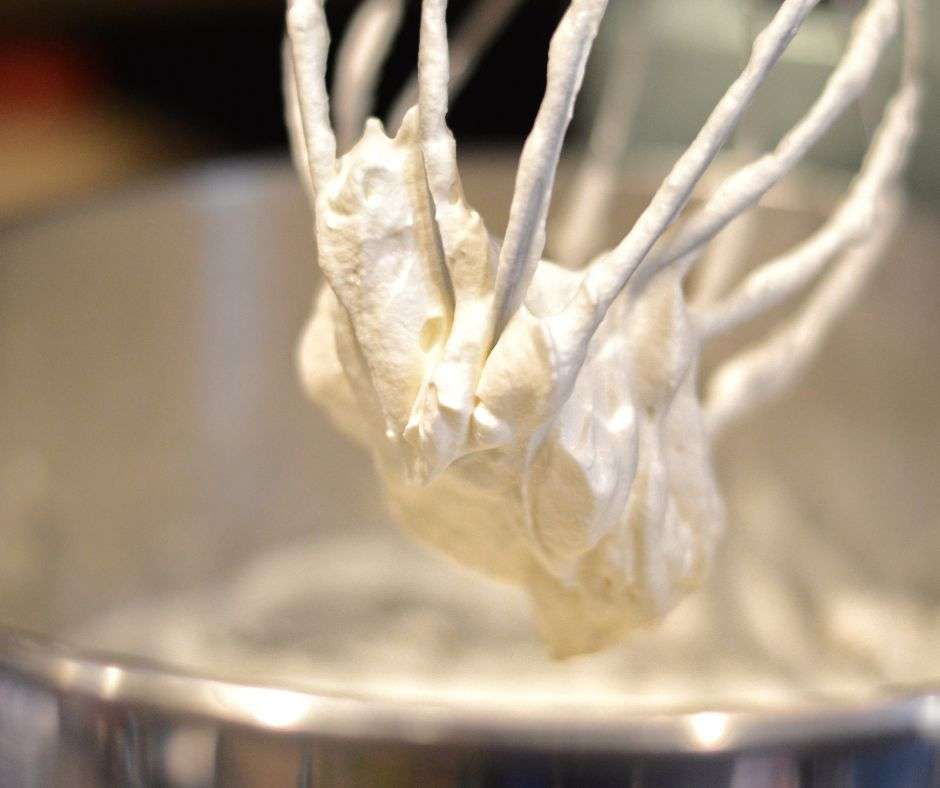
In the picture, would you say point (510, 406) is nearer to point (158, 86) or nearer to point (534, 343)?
point (534, 343)

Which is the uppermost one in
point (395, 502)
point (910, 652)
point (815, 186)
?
point (815, 186)

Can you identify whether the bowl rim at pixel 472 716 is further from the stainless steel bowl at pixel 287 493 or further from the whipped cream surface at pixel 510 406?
the stainless steel bowl at pixel 287 493

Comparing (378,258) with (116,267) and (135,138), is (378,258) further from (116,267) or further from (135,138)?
(135,138)

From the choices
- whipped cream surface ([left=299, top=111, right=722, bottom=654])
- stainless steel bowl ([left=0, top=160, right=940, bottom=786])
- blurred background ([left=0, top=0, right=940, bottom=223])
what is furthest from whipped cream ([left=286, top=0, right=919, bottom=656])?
blurred background ([left=0, top=0, right=940, bottom=223])

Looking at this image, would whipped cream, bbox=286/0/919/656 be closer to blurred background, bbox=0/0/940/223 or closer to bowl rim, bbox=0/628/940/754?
bowl rim, bbox=0/628/940/754

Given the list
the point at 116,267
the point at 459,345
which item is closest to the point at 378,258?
the point at 459,345

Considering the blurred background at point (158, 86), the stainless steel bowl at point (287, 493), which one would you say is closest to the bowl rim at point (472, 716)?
the stainless steel bowl at point (287, 493)

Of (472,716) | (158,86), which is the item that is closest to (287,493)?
(472,716)
